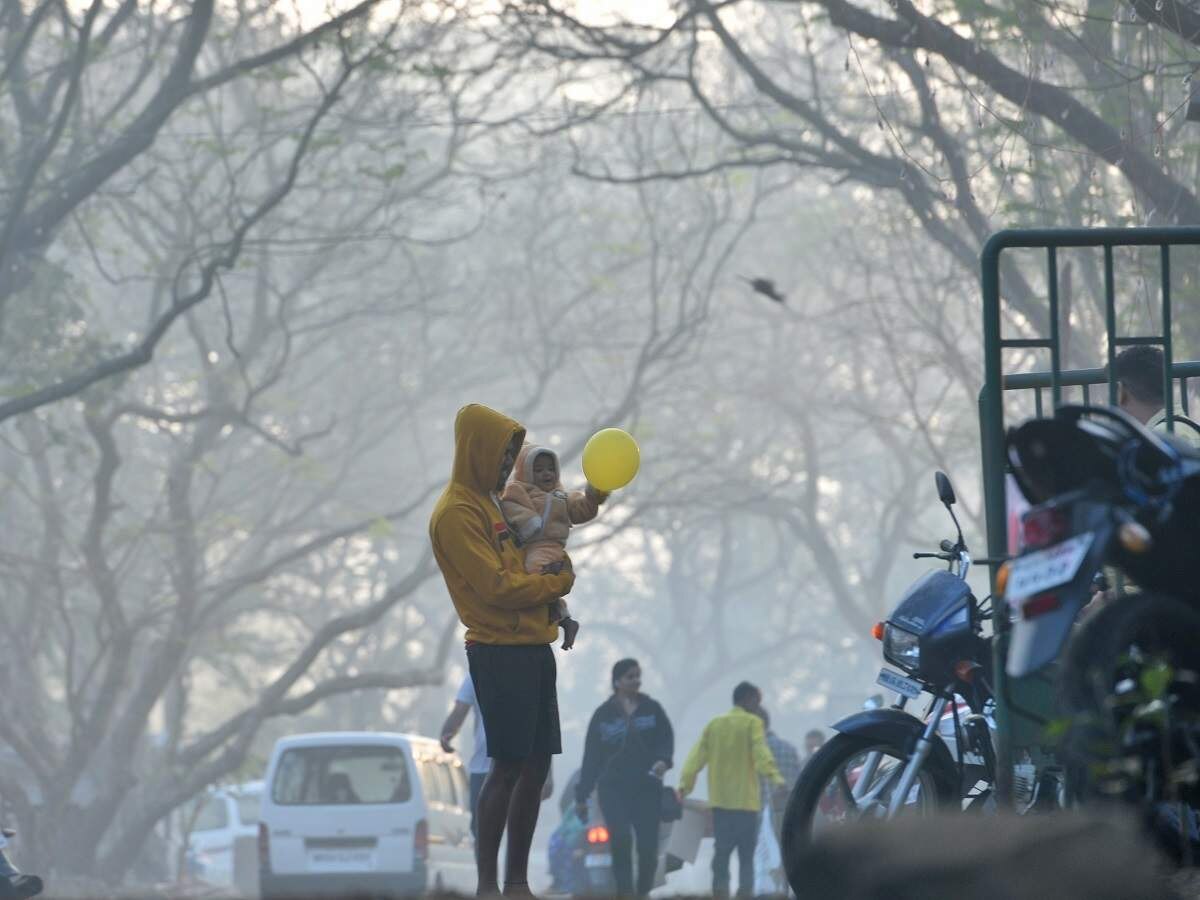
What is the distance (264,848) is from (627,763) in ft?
16.8

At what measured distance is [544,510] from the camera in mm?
7234

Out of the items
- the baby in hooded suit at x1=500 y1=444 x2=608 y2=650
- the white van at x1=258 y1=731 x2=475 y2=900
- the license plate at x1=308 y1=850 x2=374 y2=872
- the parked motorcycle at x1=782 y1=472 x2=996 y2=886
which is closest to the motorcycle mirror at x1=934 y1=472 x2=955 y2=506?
the parked motorcycle at x1=782 y1=472 x2=996 y2=886

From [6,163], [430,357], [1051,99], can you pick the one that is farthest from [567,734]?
[1051,99]

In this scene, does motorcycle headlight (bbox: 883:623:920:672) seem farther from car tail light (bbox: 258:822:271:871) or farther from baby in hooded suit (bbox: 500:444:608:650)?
car tail light (bbox: 258:822:271:871)

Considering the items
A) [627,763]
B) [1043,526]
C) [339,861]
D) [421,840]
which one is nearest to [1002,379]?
[1043,526]

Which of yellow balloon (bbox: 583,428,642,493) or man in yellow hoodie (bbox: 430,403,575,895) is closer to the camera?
man in yellow hoodie (bbox: 430,403,575,895)

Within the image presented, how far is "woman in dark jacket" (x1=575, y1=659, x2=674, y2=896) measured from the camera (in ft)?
44.1

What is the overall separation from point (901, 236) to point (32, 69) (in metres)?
10.1

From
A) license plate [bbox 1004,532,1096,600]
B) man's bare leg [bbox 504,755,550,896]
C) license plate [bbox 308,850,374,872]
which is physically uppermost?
license plate [bbox 1004,532,1096,600]

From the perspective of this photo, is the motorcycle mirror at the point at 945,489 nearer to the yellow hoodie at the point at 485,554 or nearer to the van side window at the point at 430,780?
the yellow hoodie at the point at 485,554

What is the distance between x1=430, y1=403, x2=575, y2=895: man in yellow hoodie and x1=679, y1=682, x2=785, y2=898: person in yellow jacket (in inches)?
281

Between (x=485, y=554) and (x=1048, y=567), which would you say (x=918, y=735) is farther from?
(x=1048, y=567)

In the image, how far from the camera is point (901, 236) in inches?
950

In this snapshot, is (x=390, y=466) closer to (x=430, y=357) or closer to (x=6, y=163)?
(x=430, y=357)
